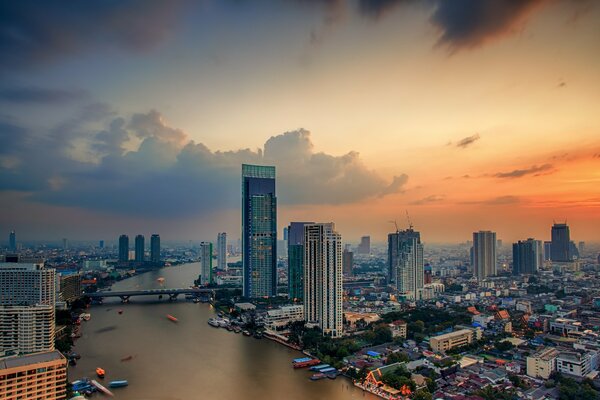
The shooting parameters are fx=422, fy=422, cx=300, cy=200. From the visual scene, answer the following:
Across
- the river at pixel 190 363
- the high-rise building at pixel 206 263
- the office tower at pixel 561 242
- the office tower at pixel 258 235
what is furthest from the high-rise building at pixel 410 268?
the office tower at pixel 561 242

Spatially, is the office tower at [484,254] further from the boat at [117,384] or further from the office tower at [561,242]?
the boat at [117,384]

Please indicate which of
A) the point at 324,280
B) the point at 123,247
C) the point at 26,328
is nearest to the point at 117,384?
the point at 26,328

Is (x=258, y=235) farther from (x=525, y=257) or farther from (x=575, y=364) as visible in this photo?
Answer: (x=525, y=257)

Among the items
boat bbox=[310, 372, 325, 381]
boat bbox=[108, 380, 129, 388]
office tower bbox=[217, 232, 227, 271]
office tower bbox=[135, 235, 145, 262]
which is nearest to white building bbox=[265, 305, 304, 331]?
boat bbox=[310, 372, 325, 381]

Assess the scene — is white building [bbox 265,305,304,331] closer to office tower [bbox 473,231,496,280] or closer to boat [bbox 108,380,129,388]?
boat [bbox 108,380,129,388]

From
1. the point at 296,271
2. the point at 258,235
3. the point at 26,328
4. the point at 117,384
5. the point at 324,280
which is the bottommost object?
the point at 117,384
